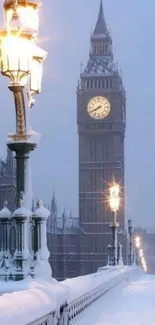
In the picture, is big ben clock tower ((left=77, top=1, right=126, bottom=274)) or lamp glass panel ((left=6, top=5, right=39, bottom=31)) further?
big ben clock tower ((left=77, top=1, right=126, bottom=274))

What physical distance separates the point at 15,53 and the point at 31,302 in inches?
138

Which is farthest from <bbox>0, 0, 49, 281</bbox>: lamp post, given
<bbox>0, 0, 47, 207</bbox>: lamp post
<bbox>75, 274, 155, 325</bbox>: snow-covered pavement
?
<bbox>75, 274, 155, 325</bbox>: snow-covered pavement

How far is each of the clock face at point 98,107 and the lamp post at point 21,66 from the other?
122729 mm

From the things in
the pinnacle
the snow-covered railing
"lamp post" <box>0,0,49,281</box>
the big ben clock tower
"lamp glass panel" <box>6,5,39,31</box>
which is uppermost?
the pinnacle

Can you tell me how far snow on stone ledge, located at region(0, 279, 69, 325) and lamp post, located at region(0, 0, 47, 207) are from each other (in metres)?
1.44

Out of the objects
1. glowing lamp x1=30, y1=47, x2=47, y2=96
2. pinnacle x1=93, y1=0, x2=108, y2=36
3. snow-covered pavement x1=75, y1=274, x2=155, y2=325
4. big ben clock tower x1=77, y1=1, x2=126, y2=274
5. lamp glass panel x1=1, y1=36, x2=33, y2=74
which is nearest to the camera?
lamp glass panel x1=1, y1=36, x2=33, y2=74

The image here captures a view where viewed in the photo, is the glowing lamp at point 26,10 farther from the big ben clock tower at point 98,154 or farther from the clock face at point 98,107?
the clock face at point 98,107

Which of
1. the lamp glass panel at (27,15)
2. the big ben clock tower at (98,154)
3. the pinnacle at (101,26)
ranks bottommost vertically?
the lamp glass panel at (27,15)

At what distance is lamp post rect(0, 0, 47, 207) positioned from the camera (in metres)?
10.2

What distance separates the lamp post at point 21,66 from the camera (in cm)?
1021

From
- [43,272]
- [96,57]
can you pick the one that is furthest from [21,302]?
[96,57]

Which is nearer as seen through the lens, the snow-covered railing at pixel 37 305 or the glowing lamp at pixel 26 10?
the snow-covered railing at pixel 37 305

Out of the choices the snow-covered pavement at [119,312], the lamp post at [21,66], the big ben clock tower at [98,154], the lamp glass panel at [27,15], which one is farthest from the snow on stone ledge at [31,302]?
the big ben clock tower at [98,154]

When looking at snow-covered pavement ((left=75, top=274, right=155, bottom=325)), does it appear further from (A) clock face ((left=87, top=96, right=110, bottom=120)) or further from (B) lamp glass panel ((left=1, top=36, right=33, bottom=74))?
(A) clock face ((left=87, top=96, right=110, bottom=120))
